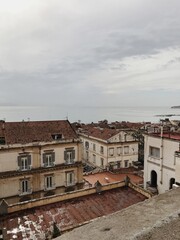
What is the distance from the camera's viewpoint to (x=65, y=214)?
17266 mm

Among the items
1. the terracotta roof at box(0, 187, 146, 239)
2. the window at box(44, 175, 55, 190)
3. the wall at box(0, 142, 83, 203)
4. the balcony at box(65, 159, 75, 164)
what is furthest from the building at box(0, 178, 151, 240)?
the window at box(44, 175, 55, 190)

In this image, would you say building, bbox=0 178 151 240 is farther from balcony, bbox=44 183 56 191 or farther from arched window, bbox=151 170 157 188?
balcony, bbox=44 183 56 191

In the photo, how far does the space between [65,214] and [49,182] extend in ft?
42.1

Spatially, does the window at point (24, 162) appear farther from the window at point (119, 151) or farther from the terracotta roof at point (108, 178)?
the window at point (119, 151)

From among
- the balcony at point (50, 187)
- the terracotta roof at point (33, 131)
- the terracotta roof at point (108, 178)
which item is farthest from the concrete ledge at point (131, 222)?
the terracotta roof at point (108, 178)

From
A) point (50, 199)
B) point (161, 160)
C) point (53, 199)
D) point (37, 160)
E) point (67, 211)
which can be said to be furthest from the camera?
point (37, 160)

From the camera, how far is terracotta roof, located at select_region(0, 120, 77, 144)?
2880 cm

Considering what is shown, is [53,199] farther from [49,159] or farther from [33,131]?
[33,131]

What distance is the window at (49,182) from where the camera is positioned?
29.4 metres

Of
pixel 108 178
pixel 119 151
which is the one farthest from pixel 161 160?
pixel 119 151

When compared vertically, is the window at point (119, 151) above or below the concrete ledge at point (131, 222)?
below

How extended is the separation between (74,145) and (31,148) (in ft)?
Result: 17.9

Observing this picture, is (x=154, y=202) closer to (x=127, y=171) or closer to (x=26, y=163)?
(x=26, y=163)

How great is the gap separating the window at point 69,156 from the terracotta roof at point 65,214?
10.6m
